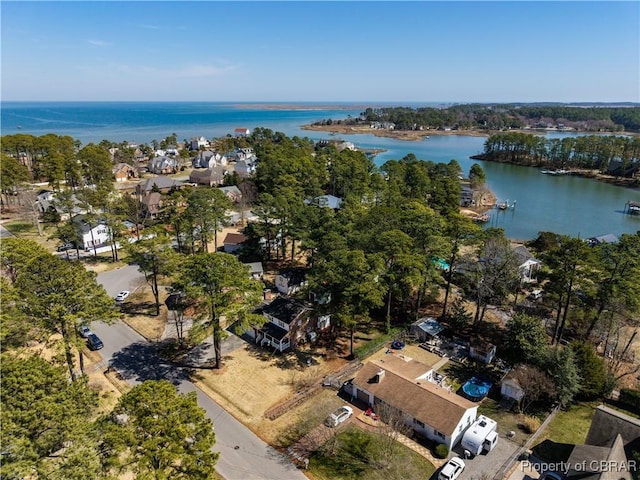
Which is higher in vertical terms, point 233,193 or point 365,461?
point 233,193

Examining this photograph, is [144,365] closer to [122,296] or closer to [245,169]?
[122,296]

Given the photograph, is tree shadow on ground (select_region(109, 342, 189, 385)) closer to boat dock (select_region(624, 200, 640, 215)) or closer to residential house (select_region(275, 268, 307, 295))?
residential house (select_region(275, 268, 307, 295))

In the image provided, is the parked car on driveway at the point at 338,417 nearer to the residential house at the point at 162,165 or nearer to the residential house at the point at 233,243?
the residential house at the point at 233,243

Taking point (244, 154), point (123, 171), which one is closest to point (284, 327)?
point (123, 171)

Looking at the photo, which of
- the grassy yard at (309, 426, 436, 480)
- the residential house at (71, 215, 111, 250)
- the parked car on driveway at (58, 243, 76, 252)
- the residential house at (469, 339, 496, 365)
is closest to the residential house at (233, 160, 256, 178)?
the residential house at (71, 215, 111, 250)

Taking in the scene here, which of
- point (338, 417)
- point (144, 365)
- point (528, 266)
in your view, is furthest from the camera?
point (528, 266)

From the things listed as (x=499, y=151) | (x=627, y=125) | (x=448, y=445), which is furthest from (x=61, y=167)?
(x=627, y=125)

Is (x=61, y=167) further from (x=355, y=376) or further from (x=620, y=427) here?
(x=620, y=427)

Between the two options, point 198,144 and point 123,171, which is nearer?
point 123,171
